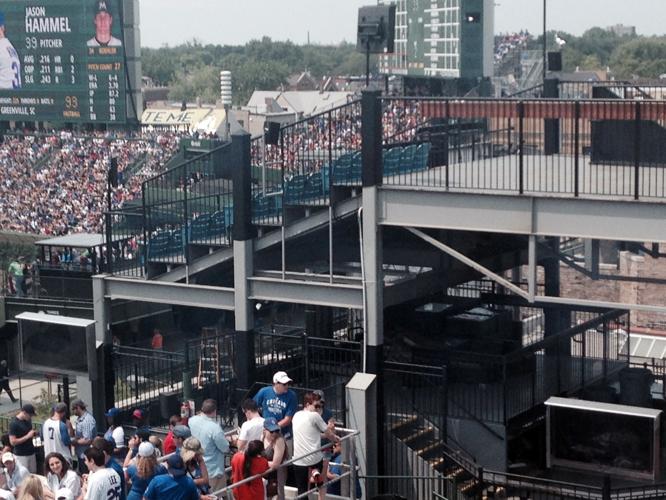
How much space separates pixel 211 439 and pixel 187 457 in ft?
5.37

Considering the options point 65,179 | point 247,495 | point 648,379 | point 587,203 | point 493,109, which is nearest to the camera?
point 247,495

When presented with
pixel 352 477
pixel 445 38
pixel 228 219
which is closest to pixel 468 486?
pixel 352 477

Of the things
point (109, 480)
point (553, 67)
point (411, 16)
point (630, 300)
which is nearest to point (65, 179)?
point (411, 16)

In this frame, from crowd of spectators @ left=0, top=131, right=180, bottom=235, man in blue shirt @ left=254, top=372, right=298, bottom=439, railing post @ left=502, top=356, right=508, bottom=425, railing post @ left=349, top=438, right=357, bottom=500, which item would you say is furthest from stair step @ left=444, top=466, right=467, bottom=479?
crowd of spectators @ left=0, top=131, right=180, bottom=235

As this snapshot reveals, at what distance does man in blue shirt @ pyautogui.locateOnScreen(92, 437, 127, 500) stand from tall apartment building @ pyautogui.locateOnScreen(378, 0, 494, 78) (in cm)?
5216

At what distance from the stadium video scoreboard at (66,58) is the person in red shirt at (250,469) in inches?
1683

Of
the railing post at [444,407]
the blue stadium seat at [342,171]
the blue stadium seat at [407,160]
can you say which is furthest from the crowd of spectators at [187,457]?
the blue stadium seat at [407,160]

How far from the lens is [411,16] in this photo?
216 ft

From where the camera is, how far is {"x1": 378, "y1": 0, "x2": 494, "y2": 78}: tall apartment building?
206 feet

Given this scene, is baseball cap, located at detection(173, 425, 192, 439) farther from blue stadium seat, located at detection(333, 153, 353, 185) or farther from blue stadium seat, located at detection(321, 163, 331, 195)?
blue stadium seat, located at detection(321, 163, 331, 195)

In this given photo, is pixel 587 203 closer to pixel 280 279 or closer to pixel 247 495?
pixel 280 279

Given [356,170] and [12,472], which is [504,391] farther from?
[12,472]

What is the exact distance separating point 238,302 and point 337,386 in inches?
72.8

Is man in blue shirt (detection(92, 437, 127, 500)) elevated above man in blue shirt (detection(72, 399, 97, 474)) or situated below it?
above
